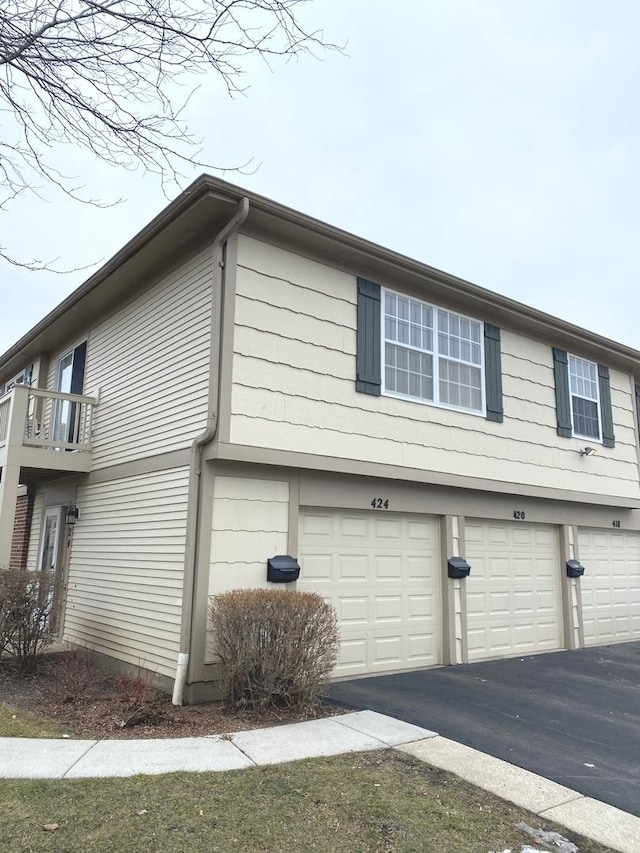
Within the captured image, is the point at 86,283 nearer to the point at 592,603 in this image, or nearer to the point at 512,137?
the point at 512,137

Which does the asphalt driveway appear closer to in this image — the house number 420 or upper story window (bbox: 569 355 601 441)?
the house number 420

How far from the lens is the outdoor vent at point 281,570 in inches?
276

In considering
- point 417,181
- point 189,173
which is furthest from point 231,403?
point 417,181

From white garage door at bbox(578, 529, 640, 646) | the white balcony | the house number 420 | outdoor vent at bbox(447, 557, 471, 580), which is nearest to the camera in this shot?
the house number 420

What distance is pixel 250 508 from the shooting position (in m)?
7.09

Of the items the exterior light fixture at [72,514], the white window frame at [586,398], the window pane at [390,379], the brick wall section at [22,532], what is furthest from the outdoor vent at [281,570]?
the brick wall section at [22,532]

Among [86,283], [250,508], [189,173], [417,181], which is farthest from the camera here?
[417,181]

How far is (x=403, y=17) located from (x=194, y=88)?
1849mm

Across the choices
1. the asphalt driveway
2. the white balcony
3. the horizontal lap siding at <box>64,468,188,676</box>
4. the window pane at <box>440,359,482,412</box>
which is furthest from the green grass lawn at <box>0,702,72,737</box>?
the window pane at <box>440,359,482,412</box>

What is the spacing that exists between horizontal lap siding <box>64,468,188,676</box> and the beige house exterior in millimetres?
40

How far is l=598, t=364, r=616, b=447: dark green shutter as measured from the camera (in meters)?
12.0

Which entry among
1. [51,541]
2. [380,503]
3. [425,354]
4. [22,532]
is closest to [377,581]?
[380,503]

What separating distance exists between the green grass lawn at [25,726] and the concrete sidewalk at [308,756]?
23 cm

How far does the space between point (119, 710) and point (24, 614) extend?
7.97 feet
